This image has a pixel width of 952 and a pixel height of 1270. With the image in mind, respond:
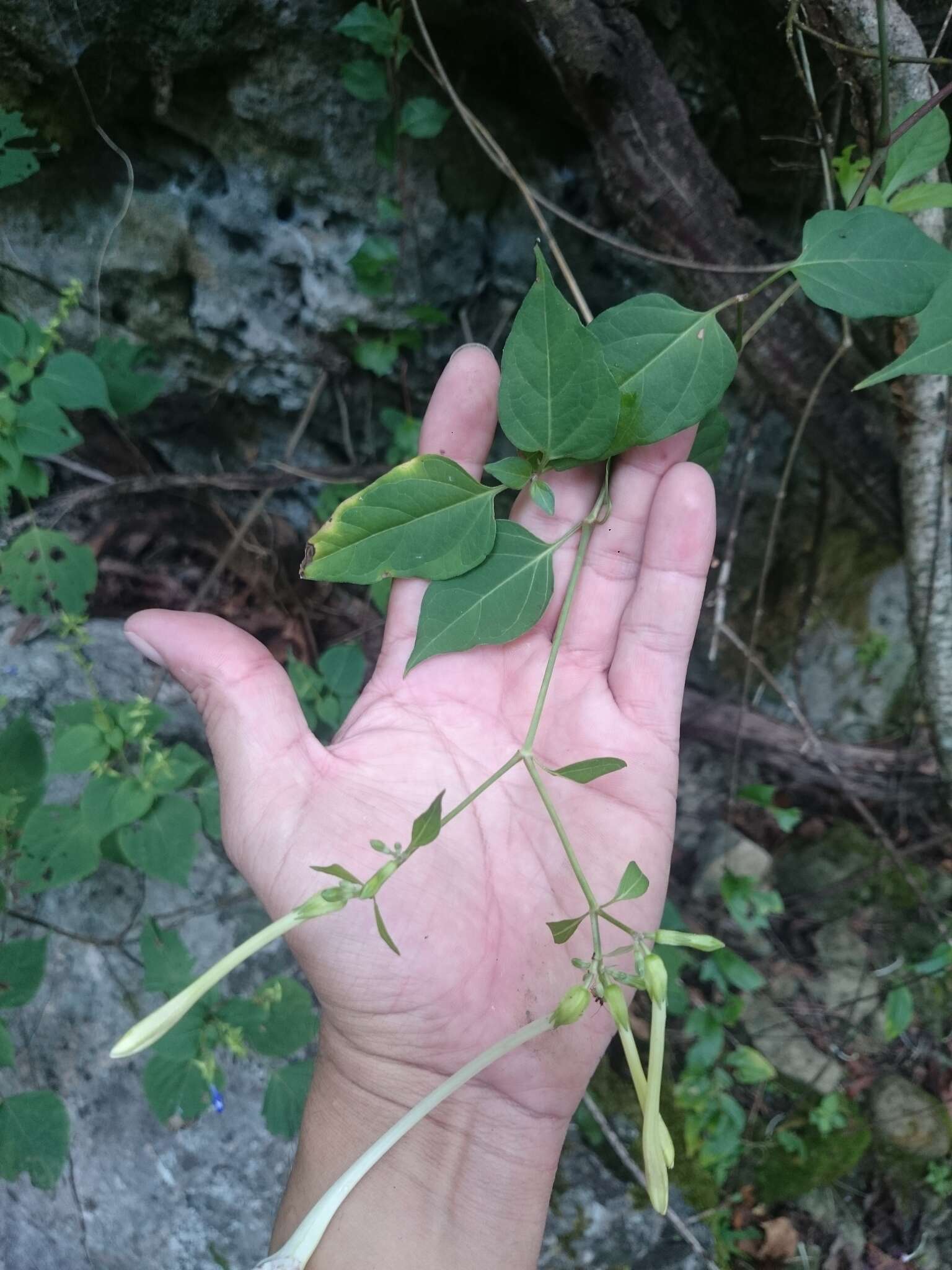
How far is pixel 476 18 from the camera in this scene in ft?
5.29

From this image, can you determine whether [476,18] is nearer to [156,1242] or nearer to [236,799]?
[236,799]

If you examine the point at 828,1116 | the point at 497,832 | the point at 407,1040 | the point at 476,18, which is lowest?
the point at 828,1116

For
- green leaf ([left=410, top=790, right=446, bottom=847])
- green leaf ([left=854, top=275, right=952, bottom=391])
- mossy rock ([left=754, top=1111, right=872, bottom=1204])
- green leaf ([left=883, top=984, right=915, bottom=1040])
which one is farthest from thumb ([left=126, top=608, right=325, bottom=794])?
mossy rock ([left=754, top=1111, right=872, bottom=1204])

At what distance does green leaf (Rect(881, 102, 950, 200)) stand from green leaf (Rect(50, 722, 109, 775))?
5.11 ft

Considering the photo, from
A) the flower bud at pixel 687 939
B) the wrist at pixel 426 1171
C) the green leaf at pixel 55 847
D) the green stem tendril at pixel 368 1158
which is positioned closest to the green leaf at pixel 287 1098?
the wrist at pixel 426 1171

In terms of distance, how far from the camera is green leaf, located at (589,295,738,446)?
3.88ft

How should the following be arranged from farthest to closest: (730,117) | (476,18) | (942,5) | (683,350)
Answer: (730,117) < (476,18) < (942,5) < (683,350)

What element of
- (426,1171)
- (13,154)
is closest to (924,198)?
(13,154)

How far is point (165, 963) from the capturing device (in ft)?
5.05

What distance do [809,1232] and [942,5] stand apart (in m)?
3.03

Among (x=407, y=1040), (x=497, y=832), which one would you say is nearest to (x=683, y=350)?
(x=497, y=832)

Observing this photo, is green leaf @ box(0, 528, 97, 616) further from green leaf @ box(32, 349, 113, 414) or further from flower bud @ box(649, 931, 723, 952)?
flower bud @ box(649, 931, 723, 952)

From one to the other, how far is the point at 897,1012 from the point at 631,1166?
0.90 meters

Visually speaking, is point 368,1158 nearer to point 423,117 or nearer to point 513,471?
point 513,471
